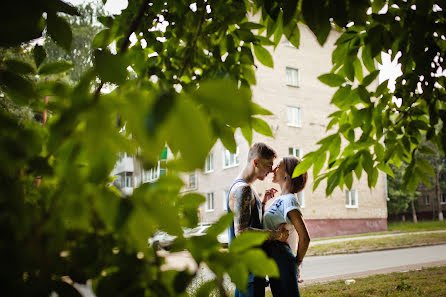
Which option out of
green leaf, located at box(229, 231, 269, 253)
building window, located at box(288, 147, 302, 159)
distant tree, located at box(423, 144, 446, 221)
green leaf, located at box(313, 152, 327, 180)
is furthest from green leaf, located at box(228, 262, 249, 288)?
distant tree, located at box(423, 144, 446, 221)

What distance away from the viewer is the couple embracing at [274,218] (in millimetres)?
2881

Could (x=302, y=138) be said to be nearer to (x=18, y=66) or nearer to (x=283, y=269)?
(x=283, y=269)

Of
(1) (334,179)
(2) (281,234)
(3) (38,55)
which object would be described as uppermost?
(3) (38,55)

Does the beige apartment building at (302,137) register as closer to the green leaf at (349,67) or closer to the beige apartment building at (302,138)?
the beige apartment building at (302,138)

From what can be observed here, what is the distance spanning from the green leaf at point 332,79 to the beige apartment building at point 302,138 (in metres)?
17.2

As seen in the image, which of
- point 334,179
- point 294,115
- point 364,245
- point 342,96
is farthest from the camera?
point 294,115

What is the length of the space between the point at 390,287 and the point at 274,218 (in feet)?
13.7

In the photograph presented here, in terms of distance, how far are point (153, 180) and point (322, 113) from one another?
22369 millimetres

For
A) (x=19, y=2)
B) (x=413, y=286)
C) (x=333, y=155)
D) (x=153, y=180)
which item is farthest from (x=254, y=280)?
(x=413, y=286)

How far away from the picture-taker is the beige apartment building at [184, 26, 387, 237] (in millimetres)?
20359

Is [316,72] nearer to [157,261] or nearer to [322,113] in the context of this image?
[322,113]

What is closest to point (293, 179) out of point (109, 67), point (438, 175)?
point (109, 67)

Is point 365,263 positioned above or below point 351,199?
below

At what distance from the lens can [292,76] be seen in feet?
71.1
